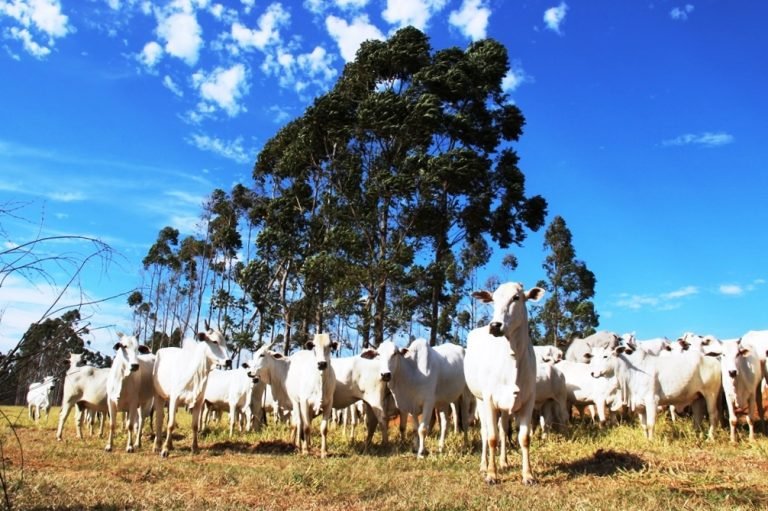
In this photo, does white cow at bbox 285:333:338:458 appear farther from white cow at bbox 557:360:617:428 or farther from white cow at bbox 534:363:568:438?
white cow at bbox 557:360:617:428

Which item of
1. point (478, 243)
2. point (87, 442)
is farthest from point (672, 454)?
point (478, 243)

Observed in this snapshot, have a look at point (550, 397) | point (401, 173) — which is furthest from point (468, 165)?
point (550, 397)

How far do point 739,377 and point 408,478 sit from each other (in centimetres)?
746

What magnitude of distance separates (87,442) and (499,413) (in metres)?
10.7

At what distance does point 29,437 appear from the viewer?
15789 mm

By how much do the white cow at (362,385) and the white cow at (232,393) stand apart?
4.50 m

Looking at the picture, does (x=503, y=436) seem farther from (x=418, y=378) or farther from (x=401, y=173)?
(x=401, y=173)

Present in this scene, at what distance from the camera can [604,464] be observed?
9.20m

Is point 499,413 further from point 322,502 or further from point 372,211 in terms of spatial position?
point 372,211

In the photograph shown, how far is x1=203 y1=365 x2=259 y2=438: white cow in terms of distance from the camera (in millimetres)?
18844

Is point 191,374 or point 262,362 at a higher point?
point 262,362

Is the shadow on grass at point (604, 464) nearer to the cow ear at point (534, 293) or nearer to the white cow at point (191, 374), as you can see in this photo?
the cow ear at point (534, 293)

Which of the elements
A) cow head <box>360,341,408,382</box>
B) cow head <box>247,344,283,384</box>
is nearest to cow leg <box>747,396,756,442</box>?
cow head <box>360,341,408,382</box>

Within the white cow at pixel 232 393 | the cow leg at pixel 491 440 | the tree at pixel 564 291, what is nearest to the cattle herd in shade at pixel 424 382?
the cow leg at pixel 491 440
